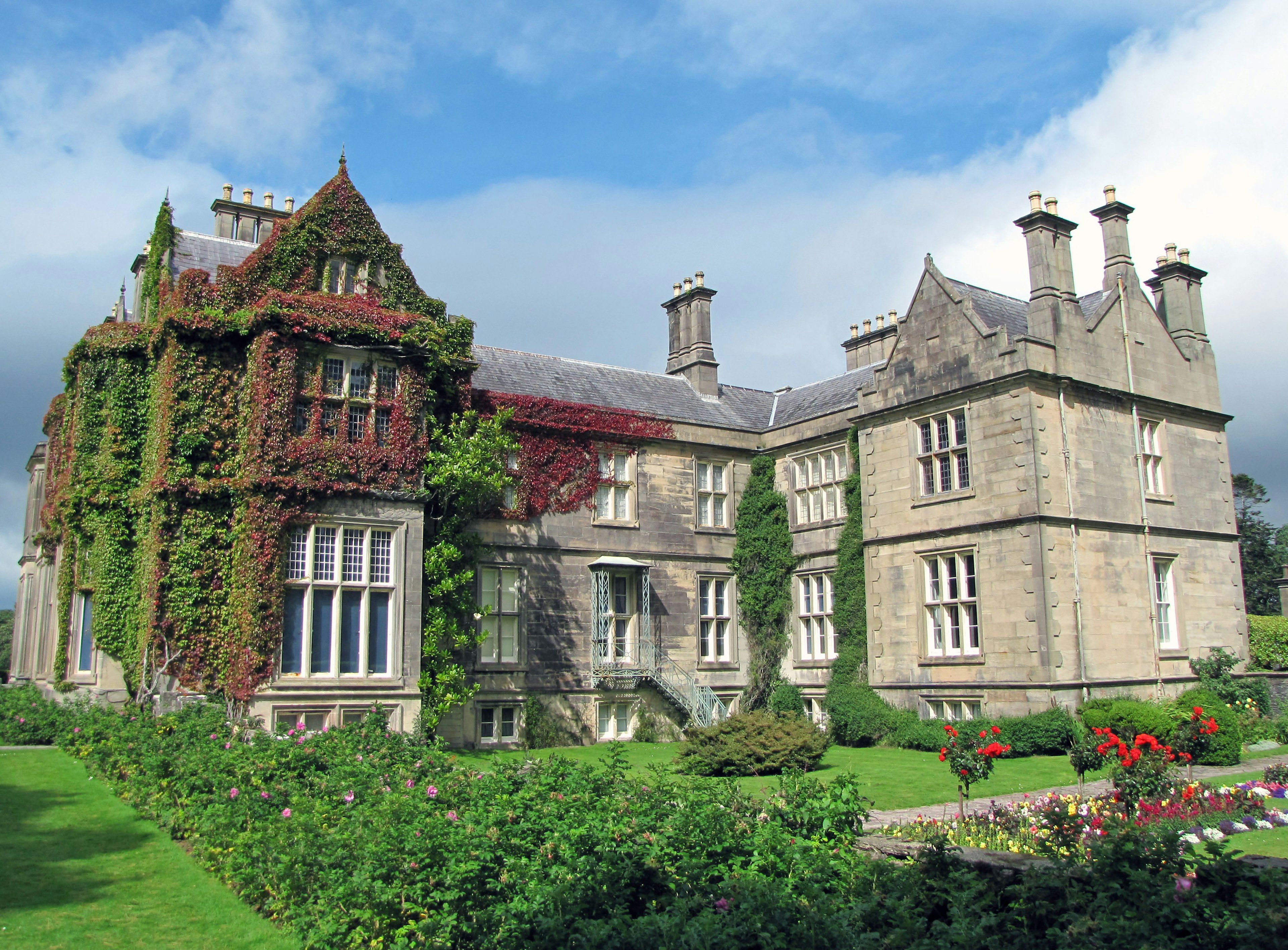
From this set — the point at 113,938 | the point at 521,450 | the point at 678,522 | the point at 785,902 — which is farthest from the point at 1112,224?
the point at 113,938

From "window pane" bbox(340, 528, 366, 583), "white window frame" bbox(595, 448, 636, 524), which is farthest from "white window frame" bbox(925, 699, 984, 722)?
"window pane" bbox(340, 528, 366, 583)

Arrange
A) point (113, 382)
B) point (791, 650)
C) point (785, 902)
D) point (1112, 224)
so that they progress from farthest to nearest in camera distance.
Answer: point (791, 650)
point (1112, 224)
point (113, 382)
point (785, 902)

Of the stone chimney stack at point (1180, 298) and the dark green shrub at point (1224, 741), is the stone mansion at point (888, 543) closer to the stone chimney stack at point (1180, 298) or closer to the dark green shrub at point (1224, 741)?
the stone chimney stack at point (1180, 298)

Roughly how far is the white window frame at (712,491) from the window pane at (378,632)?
10.2m

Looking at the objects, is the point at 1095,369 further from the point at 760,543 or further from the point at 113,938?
the point at 113,938

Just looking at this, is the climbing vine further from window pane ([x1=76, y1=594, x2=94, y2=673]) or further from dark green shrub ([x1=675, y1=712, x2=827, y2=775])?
window pane ([x1=76, y1=594, x2=94, y2=673])

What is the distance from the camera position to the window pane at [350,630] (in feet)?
67.8

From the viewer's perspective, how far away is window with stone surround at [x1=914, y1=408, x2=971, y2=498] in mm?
23500

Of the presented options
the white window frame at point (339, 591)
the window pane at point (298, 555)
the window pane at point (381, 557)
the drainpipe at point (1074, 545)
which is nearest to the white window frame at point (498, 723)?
the white window frame at point (339, 591)

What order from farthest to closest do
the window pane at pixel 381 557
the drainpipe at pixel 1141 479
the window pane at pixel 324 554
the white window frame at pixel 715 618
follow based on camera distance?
the white window frame at pixel 715 618, the drainpipe at pixel 1141 479, the window pane at pixel 381 557, the window pane at pixel 324 554

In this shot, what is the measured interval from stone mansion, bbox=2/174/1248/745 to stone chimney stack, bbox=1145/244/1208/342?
6 cm

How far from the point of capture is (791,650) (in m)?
28.1

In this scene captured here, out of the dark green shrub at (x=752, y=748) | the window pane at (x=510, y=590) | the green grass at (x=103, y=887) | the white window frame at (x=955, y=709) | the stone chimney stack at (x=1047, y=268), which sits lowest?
the green grass at (x=103, y=887)

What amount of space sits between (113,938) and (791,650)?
68.5 ft
